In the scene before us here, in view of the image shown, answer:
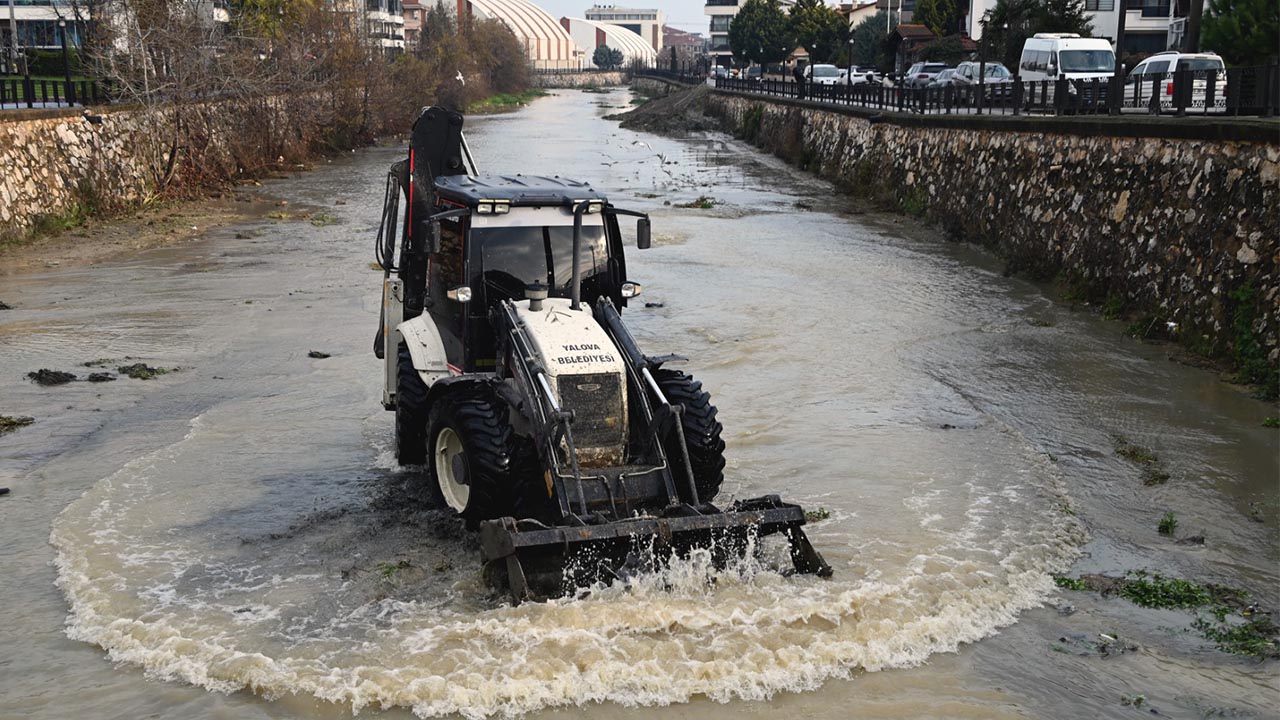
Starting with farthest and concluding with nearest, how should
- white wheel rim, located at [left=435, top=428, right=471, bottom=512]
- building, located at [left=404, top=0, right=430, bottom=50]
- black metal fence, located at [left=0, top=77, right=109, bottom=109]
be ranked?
1. building, located at [left=404, top=0, right=430, bottom=50]
2. black metal fence, located at [left=0, top=77, right=109, bottom=109]
3. white wheel rim, located at [left=435, top=428, right=471, bottom=512]

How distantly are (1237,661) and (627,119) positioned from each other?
68.9 metres

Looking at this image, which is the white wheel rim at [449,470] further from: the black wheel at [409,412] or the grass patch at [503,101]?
the grass patch at [503,101]

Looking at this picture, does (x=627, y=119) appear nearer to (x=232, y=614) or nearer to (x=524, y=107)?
(x=524, y=107)

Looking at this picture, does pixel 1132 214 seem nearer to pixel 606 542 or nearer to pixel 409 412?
pixel 409 412

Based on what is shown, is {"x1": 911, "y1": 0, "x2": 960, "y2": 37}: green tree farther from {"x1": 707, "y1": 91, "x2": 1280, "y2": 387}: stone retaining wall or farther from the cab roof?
the cab roof

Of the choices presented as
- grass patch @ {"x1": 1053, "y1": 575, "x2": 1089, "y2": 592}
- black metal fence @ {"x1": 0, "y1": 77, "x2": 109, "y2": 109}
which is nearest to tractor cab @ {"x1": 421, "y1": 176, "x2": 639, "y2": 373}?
grass patch @ {"x1": 1053, "y1": 575, "x2": 1089, "y2": 592}

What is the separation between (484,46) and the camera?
10112 cm

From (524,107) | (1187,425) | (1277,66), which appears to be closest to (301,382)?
(1187,425)

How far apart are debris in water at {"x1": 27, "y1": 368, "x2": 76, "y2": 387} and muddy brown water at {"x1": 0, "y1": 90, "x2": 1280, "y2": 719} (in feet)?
0.79

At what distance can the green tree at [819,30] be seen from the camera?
8669 centimetres

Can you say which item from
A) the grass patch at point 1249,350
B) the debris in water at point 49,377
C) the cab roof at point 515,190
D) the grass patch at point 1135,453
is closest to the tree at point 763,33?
the grass patch at point 1249,350

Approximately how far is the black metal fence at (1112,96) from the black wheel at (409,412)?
12.9m

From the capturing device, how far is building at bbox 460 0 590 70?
15412cm

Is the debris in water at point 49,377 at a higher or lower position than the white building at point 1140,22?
lower
